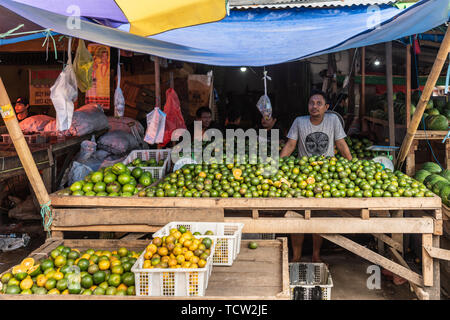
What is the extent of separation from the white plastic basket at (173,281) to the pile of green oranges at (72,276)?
0.22 m

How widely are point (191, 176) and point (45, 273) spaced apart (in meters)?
1.91

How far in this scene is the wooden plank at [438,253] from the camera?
3445mm

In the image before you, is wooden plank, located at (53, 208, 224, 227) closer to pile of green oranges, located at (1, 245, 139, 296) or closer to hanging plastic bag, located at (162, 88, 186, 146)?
pile of green oranges, located at (1, 245, 139, 296)

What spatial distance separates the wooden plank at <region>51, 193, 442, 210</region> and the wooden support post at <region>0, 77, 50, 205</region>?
0.28 m

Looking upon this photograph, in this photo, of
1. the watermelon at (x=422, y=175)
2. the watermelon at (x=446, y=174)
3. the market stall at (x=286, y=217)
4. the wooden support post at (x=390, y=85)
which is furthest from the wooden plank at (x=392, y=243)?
the wooden support post at (x=390, y=85)

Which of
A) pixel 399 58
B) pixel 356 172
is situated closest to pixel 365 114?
pixel 399 58

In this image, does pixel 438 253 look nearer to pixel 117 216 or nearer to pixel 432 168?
pixel 432 168

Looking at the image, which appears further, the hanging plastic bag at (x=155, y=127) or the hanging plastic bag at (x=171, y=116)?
the hanging plastic bag at (x=171, y=116)

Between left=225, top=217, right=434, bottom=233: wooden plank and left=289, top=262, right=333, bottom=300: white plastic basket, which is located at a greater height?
left=225, top=217, right=434, bottom=233: wooden plank

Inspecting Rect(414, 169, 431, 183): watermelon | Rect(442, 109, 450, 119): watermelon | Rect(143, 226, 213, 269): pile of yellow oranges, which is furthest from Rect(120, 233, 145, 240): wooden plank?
Rect(442, 109, 450, 119): watermelon

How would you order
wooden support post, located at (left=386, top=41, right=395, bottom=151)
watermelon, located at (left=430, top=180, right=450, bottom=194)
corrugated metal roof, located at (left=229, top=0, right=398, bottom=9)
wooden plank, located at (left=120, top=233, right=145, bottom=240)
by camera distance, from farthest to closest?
1. wooden support post, located at (left=386, top=41, right=395, bottom=151)
2. corrugated metal roof, located at (left=229, top=0, right=398, bottom=9)
3. watermelon, located at (left=430, top=180, right=450, bottom=194)
4. wooden plank, located at (left=120, top=233, right=145, bottom=240)

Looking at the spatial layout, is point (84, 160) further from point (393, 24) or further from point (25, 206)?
point (393, 24)

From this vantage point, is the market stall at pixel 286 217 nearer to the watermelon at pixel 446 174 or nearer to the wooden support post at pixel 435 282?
the wooden support post at pixel 435 282

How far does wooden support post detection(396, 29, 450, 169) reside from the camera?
343cm
